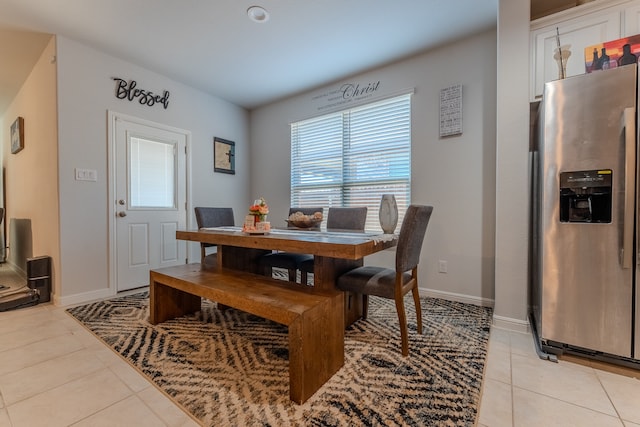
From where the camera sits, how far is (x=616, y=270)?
157 cm

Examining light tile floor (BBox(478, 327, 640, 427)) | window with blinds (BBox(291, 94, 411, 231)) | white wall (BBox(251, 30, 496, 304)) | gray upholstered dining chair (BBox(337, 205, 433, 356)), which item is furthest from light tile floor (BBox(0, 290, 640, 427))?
window with blinds (BBox(291, 94, 411, 231))

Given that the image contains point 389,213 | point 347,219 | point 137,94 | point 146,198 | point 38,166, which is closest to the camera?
point 389,213

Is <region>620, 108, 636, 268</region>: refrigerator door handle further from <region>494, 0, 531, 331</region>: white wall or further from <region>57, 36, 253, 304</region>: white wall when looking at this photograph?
<region>57, 36, 253, 304</region>: white wall

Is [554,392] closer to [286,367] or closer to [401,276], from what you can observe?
[401,276]

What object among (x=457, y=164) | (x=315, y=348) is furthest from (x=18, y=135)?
(x=457, y=164)

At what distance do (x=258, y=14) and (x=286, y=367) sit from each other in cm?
280

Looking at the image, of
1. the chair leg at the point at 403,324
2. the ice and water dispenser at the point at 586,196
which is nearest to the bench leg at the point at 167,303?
the chair leg at the point at 403,324

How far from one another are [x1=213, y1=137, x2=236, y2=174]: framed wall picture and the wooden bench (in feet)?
7.98

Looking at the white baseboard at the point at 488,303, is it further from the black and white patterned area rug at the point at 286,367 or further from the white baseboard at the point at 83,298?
the white baseboard at the point at 83,298

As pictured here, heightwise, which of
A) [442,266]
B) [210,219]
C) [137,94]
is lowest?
[442,266]

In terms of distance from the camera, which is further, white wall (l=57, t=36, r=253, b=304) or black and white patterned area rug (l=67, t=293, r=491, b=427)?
white wall (l=57, t=36, r=253, b=304)

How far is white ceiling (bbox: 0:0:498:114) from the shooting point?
2342mm

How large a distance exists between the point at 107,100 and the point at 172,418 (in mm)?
3275

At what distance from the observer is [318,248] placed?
1.54 metres
